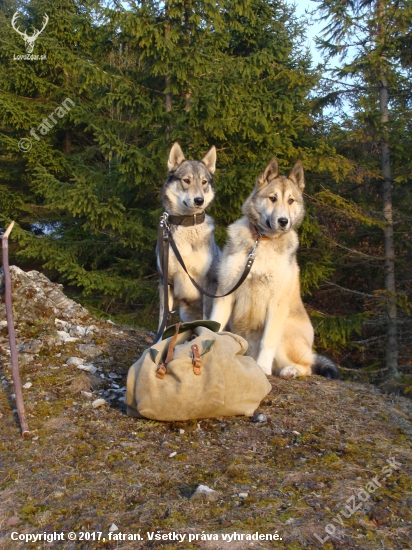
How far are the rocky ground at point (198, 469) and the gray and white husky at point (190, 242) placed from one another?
1.26 meters

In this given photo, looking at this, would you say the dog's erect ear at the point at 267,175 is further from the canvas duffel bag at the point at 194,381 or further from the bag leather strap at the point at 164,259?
the canvas duffel bag at the point at 194,381

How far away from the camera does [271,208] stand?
4180 mm

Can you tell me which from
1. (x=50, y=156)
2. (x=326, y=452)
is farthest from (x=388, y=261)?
(x=50, y=156)

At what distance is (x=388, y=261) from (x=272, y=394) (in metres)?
6.94

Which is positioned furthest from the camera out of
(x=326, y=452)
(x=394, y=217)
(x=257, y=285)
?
(x=394, y=217)

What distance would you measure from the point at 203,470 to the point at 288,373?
190 centimetres

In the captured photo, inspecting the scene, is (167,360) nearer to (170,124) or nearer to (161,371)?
(161,371)

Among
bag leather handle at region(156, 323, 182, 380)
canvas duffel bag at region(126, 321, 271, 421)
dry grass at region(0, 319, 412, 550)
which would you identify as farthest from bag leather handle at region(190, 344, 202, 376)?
dry grass at region(0, 319, 412, 550)

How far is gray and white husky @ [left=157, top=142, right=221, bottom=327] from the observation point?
4.76 metres

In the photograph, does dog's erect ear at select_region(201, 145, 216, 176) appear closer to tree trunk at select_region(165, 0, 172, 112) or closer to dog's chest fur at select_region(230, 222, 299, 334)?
dog's chest fur at select_region(230, 222, 299, 334)

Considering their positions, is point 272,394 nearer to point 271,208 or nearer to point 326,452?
point 326,452

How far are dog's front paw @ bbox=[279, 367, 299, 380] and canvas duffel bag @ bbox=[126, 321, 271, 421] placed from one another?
43.6 inches

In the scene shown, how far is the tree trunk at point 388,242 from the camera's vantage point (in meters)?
9.19

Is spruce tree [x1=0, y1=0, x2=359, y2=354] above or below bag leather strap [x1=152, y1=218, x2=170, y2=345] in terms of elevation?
above
